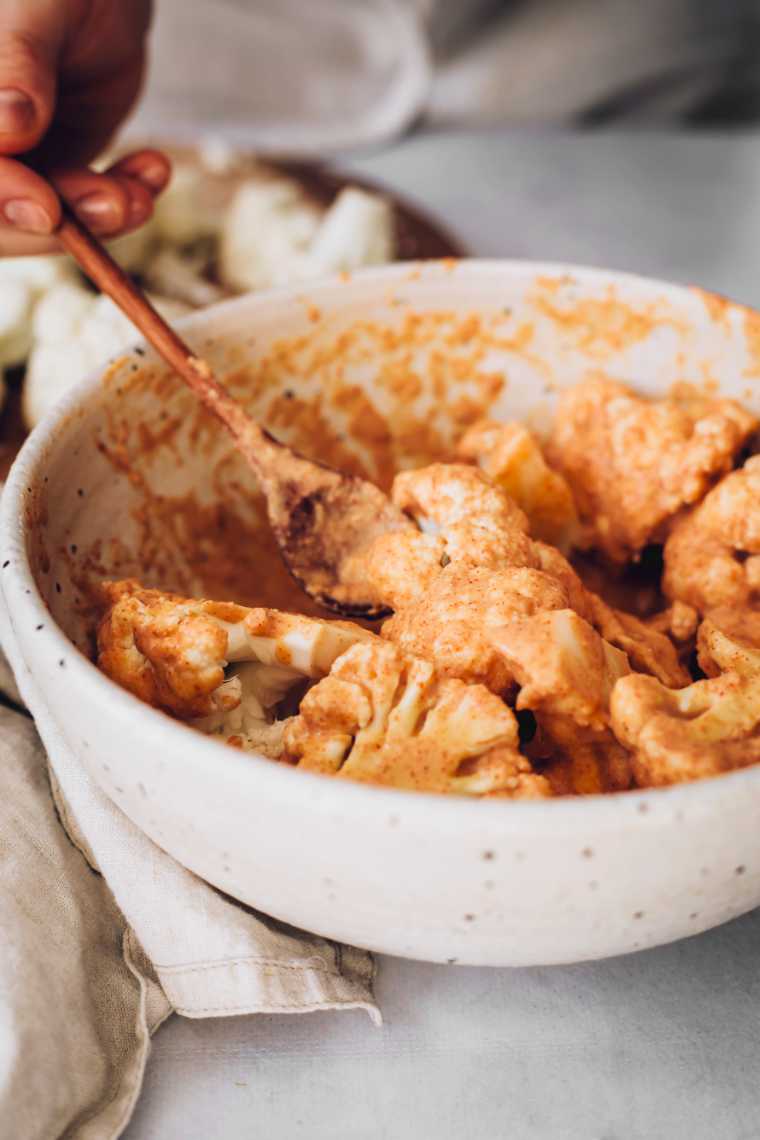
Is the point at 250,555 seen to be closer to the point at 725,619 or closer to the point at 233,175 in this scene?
the point at 725,619

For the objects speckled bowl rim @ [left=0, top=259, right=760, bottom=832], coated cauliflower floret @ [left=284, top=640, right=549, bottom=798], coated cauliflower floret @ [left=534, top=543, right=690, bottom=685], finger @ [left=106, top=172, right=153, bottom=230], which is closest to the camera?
speckled bowl rim @ [left=0, top=259, right=760, bottom=832]

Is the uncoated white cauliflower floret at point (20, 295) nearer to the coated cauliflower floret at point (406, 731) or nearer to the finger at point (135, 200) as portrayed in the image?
the finger at point (135, 200)

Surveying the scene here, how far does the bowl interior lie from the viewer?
0.93m

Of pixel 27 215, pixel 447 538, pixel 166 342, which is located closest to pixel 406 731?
pixel 447 538

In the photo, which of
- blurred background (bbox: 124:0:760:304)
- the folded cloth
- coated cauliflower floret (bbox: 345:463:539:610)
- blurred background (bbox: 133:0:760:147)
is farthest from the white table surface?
blurred background (bbox: 133:0:760:147)

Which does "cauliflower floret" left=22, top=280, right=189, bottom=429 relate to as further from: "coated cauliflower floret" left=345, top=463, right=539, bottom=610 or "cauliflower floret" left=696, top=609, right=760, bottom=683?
"cauliflower floret" left=696, top=609, right=760, bottom=683

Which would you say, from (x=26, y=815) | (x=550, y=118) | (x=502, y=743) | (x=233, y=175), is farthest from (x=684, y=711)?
(x=550, y=118)

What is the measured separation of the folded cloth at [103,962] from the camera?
2.06 ft

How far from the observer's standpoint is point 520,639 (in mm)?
649

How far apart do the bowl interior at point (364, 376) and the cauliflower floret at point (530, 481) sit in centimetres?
11

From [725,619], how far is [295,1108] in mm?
476

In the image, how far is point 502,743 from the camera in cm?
63

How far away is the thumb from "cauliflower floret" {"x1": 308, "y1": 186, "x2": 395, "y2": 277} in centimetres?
50

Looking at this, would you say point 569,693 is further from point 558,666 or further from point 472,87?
point 472,87
